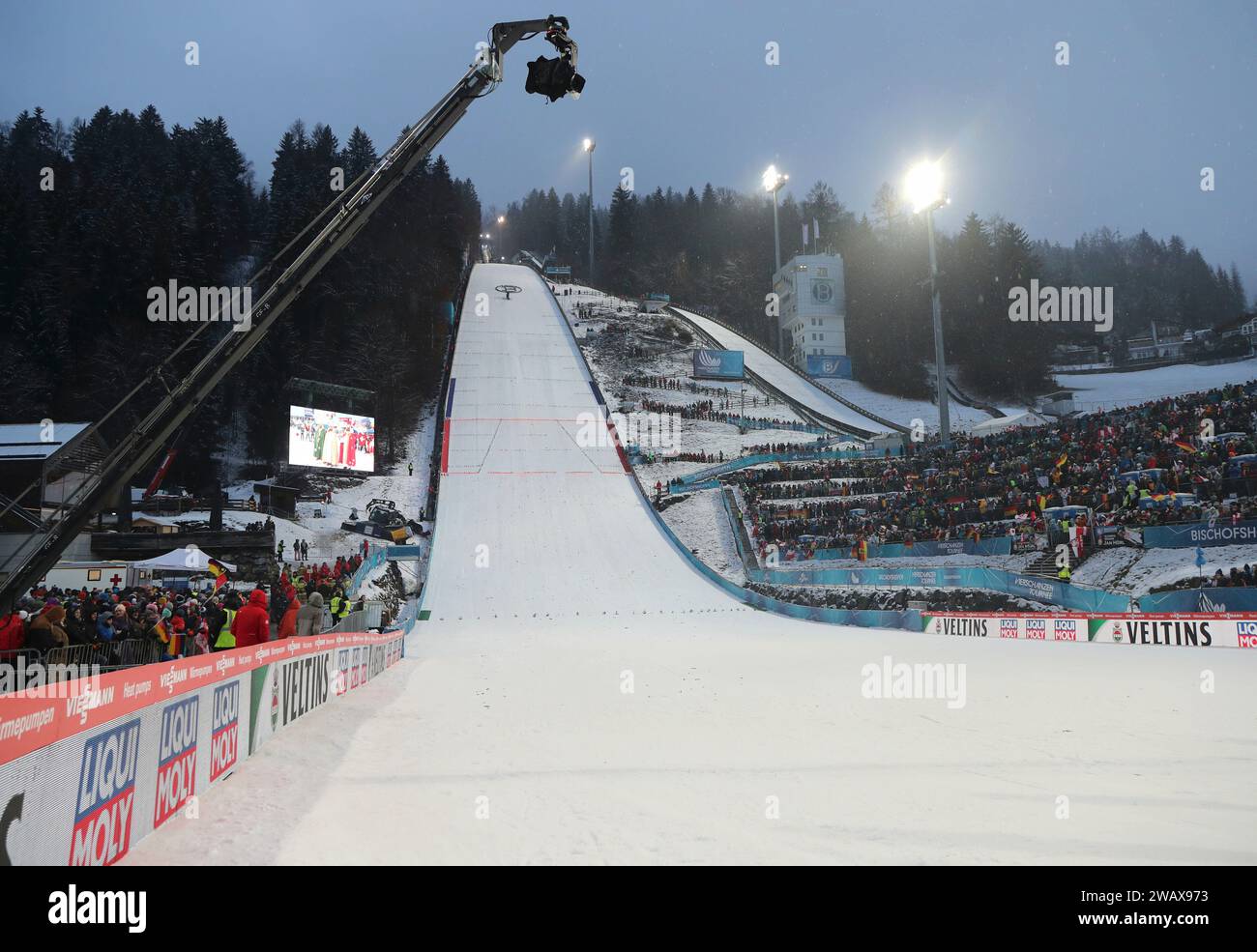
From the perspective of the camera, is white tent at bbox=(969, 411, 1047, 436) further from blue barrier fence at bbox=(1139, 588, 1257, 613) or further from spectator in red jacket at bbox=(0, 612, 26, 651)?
spectator in red jacket at bbox=(0, 612, 26, 651)

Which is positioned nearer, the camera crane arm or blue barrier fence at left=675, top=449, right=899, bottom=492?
the camera crane arm

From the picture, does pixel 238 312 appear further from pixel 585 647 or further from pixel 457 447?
pixel 457 447

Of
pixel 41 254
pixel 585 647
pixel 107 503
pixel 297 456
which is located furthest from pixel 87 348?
pixel 107 503

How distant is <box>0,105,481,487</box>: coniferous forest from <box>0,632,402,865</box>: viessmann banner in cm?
3490

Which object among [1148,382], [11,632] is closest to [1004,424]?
[1148,382]

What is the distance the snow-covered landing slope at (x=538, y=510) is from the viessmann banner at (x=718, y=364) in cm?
891

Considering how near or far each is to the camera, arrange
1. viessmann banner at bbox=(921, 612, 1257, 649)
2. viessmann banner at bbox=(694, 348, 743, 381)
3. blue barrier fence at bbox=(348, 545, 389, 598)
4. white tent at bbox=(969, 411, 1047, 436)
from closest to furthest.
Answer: viessmann banner at bbox=(921, 612, 1257, 649) → blue barrier fence at bbox=(348, 545, 389, 598) → white tent at bbox=(969, 411, 1047, 436) → viessmann banner at bbox=(694, 348, 743, 381)

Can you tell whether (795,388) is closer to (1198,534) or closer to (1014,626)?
(1198,534)

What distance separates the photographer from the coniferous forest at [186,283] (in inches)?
1645

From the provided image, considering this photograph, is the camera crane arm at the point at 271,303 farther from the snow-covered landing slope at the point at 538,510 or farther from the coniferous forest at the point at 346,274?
the coniferous forest at the point at 346,274

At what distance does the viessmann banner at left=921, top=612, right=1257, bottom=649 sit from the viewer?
1498cm

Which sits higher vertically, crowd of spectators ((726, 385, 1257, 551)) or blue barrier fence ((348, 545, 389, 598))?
crowd of spectators ((726, 385, 1257, 551))

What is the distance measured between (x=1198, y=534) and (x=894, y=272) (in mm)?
59909

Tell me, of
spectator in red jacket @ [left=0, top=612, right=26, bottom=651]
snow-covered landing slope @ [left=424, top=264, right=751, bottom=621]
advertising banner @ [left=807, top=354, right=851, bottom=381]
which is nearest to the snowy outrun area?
spectator in red jacket @ [left=0, top=612, right=26, bottom=651]
